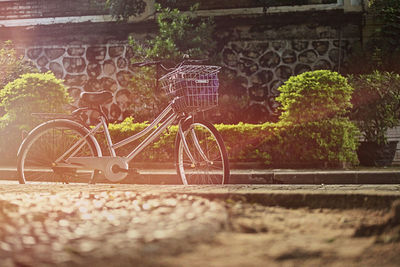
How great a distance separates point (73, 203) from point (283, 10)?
1162 centimetres

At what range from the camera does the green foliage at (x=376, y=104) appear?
8.10 m

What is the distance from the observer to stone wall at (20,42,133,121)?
12938 mm

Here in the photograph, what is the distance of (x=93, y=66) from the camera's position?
43.4 ft

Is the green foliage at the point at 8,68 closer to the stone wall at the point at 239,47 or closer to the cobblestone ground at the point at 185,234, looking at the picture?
the stone wall at the point at 239,47

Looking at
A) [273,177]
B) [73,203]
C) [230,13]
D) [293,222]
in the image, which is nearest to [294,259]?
[293,222]

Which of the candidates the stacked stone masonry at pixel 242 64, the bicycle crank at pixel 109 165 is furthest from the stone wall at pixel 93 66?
the bicycle crank at pixel 109 165

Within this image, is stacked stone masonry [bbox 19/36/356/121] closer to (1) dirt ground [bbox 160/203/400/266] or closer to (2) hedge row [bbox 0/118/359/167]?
(2) hedge row [bbox 0/118/359/167]

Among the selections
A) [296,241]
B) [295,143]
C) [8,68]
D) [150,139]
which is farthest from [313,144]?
[296,241]

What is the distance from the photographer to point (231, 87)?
11992 millimetres

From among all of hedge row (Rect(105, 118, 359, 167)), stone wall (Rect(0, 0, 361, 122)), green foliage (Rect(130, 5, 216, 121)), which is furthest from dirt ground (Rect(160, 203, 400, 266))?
stone wall (Rect(0, 0, 361, 122))

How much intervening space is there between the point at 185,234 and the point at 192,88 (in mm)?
3936

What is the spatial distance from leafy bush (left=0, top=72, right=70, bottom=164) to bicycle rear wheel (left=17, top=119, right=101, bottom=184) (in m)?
3.46

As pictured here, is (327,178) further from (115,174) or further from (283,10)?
(283,10)

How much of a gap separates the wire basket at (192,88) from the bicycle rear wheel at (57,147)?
0.91m
